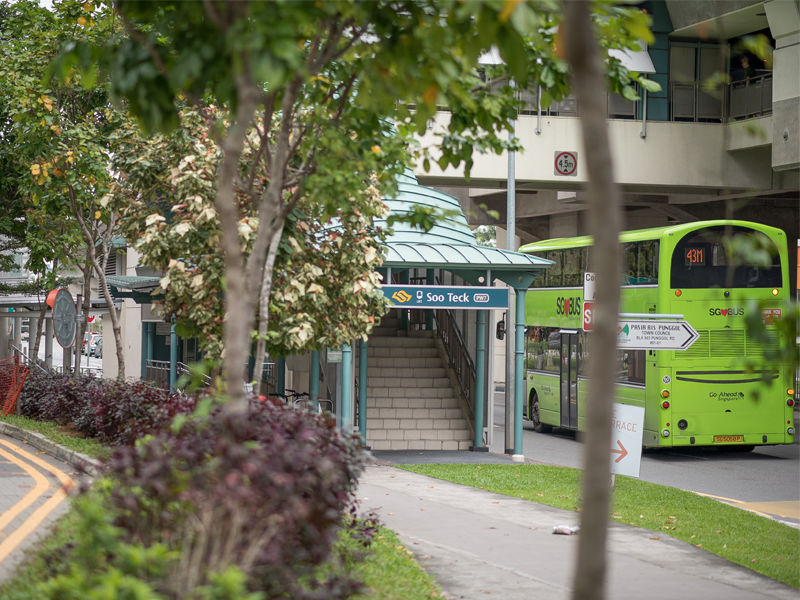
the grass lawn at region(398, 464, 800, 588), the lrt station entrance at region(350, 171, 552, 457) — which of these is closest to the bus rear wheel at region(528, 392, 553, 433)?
the lrt station entrance at region(350, 171, 552, 457)

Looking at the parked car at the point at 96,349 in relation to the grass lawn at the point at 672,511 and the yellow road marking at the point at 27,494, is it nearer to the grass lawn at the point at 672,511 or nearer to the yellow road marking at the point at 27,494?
→ the yellow road marking at the point at 27,494

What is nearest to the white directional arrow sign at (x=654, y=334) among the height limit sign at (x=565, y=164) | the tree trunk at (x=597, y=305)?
Answer: the tree trunk at (x=597, y=305)

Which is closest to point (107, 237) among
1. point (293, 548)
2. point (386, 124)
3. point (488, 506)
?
point (488, 506)

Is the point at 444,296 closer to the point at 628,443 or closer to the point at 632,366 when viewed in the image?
the point at 632,366

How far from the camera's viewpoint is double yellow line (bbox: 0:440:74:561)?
30.4 ft

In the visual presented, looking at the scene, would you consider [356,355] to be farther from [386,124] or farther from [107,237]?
[386,124]

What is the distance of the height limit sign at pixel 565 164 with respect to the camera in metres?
30.0

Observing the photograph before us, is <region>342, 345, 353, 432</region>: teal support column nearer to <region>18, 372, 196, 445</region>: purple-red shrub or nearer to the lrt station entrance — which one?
the lrt station entrance

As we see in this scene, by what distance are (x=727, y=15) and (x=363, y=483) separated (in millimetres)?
18034

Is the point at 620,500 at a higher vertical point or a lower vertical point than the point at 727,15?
lower

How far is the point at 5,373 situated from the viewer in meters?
23.6

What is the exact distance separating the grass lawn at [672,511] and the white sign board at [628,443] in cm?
60

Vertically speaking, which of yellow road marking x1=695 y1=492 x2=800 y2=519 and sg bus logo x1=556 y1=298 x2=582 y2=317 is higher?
sg bus logo x1=556 y1=298 x2=582 y2=317

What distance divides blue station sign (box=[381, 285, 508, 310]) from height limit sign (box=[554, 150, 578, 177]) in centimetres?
1189
